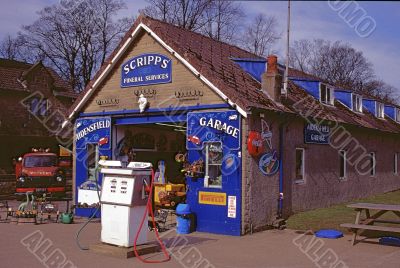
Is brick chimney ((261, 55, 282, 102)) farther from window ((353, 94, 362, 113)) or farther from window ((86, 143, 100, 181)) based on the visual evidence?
window ((353, 94, 362, 113))

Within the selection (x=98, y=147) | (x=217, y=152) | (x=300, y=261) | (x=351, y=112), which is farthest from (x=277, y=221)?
(x=351, y=112)

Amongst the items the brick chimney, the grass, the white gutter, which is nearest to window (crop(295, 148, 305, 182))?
the grass

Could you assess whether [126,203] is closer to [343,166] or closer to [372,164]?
[343,166]

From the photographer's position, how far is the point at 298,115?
1634cm

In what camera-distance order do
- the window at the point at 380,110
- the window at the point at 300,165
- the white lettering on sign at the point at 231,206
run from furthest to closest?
the window at the point at 380,110
the window at the point at 300,165
the white lettering on sign at the point at 231,206

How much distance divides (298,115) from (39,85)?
2766 centimetres

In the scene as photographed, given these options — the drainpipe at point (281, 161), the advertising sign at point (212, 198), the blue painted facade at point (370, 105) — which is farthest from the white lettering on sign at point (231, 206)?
the blue painted facade at point (370, 105)

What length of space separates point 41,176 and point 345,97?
15.1 m

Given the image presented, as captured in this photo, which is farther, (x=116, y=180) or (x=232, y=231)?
(x=232, y=231)

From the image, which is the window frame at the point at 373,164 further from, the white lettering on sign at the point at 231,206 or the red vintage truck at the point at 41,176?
the red vintage truck at the point at 41,176

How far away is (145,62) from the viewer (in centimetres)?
1670

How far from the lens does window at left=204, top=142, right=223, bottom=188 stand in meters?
14.7

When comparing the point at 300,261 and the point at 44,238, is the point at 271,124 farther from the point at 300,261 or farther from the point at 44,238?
the point at 44,238

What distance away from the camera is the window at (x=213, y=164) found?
14742mm
